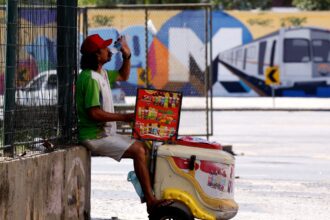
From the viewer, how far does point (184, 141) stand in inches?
391

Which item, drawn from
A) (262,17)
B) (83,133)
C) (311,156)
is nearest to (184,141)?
(83,133)

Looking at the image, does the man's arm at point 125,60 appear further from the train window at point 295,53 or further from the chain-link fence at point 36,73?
the train window at point 295,53

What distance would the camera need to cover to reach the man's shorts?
973 centimetres

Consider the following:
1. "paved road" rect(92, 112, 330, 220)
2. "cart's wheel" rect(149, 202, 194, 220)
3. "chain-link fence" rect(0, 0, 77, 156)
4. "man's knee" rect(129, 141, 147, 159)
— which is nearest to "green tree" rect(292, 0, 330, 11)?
"paved road" rect(92, 112, 330, 220)

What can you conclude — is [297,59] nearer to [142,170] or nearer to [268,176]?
[268,176]

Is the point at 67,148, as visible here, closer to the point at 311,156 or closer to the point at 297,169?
the point at 297,169

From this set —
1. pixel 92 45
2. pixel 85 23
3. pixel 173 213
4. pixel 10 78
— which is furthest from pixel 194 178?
pixel 85 23

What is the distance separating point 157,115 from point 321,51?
1378 inches

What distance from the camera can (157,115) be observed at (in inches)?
386

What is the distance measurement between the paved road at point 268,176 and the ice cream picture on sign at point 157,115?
171 cm

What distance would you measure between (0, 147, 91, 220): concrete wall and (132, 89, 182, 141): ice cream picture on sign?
24.9 inches

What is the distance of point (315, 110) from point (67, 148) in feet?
88.9

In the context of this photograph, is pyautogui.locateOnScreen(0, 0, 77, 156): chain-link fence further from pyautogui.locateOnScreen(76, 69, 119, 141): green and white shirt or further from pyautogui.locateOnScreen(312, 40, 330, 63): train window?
pyautogui.locateOnScreen(312, 40, 330, 63): train window

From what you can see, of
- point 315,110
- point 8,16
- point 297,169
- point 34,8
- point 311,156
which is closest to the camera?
point 8,16
